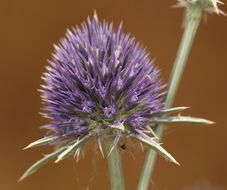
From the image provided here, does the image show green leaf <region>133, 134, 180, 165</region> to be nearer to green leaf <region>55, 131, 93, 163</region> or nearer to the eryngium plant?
the eryngium plant

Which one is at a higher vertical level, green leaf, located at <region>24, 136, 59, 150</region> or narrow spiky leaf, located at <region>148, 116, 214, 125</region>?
green leaf, located at <region>24, 136, 59, 150</region>

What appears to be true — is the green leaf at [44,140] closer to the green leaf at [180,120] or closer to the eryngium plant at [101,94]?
the eryngium plant at [101,94]

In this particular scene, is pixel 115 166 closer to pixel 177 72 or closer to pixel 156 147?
pixel 156 147

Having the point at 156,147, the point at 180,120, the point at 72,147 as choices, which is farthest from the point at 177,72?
the point at 72,147

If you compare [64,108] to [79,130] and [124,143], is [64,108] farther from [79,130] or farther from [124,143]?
[124,143]

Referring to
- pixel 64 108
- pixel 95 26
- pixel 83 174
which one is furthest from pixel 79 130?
pixel 83 174

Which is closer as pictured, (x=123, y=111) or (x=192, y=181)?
(x=123, y=111)

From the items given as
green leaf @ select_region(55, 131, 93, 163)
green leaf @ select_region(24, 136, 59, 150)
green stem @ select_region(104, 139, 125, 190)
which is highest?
green leaf @ select_region(24, 136, 59, 150)

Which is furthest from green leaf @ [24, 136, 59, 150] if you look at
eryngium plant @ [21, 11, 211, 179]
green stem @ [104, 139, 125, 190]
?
green stem @ [104, 139, 125, 190]
